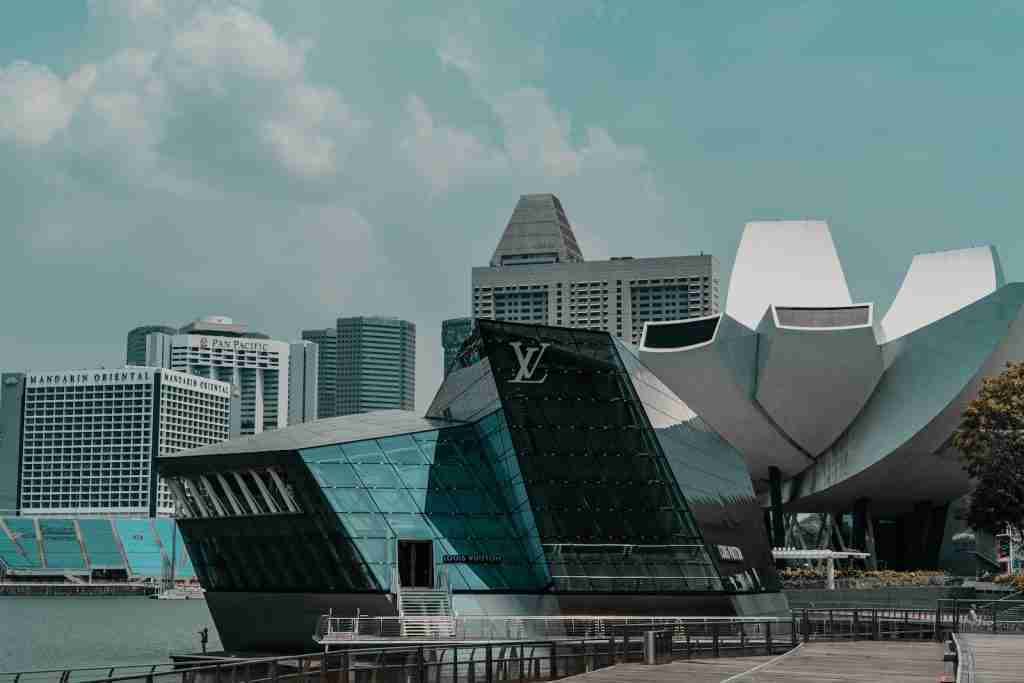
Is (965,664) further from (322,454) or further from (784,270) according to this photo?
(784,270)

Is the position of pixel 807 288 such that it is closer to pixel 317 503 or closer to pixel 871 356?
pixel 871 356

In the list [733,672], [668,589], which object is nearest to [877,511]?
[668,589]

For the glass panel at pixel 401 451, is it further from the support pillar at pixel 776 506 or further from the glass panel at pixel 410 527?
the support pillar at pixel 776 506

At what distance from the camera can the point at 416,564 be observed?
53.8 m

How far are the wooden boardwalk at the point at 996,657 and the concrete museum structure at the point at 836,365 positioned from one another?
148 feet

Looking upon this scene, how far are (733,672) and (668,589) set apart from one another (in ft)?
96.4

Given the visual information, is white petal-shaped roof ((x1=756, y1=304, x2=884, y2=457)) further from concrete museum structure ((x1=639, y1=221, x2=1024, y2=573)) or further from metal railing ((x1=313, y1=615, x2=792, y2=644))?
metal railing ((x1=313, y1=615, x2=792, y2=644))

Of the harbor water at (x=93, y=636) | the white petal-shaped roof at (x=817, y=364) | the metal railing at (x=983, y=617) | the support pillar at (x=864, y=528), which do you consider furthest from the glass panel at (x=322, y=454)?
the support pillar at (x=864, y=528)

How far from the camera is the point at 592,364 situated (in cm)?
5850

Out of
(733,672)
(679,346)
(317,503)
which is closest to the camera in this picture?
(733,672)

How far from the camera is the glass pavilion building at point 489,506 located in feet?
176

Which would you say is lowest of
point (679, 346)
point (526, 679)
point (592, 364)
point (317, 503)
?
point (526, 679)

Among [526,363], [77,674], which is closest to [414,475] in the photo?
[526,363]

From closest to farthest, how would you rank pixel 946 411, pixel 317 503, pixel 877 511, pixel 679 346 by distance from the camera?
pixel 317 503 → pixel 946 411 → pixel 679 346 → pixel 877 511
